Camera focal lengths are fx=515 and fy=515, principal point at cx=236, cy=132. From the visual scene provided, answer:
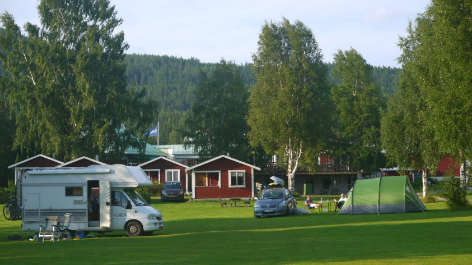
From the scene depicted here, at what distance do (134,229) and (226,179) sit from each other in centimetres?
2482

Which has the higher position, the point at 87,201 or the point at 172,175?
the point at 172,175

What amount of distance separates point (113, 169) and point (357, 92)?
1666 inches

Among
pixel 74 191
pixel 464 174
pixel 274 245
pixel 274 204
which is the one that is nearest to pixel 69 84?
pixel 274 204

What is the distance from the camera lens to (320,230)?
18.8 metres

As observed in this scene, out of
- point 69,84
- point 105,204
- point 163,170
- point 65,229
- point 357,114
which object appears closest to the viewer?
point 65,229

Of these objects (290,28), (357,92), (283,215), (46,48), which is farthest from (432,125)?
(46,48)

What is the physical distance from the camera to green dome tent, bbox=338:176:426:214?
2641 centimetres

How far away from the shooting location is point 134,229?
61.8ft

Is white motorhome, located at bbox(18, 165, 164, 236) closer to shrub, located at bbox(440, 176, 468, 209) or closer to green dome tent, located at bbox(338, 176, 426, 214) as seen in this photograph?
green dome tent, located at bbox(338, 176, 426, 214)

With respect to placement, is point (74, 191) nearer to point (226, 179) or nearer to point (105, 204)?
point (105, 204)

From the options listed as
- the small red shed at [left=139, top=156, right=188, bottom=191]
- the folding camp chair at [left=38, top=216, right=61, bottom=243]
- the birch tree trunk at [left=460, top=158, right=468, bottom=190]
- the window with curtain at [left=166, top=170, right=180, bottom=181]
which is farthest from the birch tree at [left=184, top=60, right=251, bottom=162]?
the folding camp chair at [left=38, top=216, right=61, bottom=243]

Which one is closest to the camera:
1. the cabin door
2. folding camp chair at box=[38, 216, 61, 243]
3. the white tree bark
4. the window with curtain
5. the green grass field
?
the green grass field

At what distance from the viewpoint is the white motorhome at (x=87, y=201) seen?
61.5 feet

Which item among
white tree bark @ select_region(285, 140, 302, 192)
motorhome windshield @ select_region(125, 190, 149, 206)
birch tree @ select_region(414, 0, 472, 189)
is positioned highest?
birch tree @ select_region(414, 0, 472, 189)
